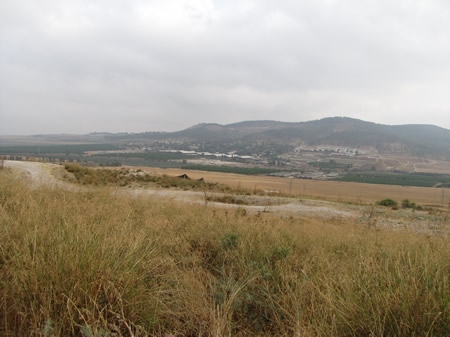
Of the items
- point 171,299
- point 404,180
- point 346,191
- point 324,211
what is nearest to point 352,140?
point 404,180

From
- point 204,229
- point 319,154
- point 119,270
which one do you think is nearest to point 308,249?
point 204,229

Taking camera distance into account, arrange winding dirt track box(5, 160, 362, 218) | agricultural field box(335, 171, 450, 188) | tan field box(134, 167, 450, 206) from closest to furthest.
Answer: winding dirt track box(5, 160, 362, 218) → tan field box(134, 167, 450, 206) → agricultural field box(335, 171, 450, 188)

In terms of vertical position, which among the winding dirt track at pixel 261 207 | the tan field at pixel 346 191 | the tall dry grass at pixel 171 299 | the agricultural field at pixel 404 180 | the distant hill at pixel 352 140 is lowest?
the agricultural field at pixel 404 180

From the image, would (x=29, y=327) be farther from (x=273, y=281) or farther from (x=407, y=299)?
(x=407, y=299)

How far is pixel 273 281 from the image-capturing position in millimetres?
3146

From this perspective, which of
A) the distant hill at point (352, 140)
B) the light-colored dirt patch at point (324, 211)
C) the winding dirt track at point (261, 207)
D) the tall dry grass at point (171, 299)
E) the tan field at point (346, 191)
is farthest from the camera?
the distant hill at point (352, 140)

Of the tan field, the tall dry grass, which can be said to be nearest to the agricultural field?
the tan field

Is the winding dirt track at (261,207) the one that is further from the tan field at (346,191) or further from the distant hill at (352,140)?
the distant hill at (352,140)

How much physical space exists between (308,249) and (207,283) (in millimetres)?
2121

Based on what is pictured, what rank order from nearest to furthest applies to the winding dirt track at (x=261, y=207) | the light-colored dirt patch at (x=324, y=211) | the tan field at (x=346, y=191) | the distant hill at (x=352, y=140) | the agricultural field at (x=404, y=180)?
the light-colored dirt patch at (x=324, y=211) < the winding dirt track at (x=261, y=207) < the tan field at (x=346, y=191) < the agricultural field at (x=404, y=180) < the distant hill at (x=352, y=140)

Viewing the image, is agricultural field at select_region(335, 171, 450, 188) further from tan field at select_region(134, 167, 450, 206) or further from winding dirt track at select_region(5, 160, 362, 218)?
winding dirt track at select_region(5, 160, 362, 218)

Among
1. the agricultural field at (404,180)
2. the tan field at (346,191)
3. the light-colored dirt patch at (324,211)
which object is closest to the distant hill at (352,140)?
the agricultural field at (404,180)

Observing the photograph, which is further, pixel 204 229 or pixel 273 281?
pixel 204 229

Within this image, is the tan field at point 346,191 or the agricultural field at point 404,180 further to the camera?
the agricultural field at point 404,180
